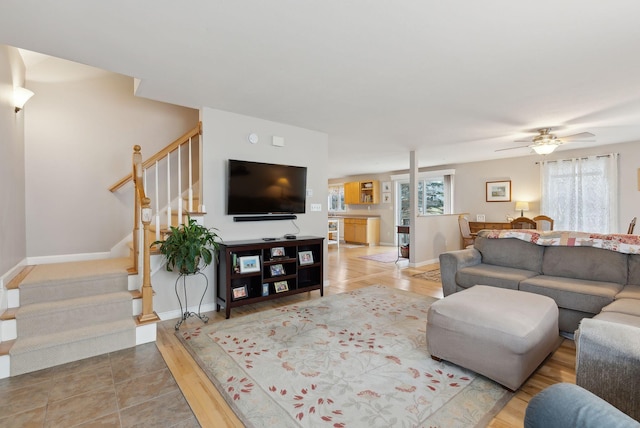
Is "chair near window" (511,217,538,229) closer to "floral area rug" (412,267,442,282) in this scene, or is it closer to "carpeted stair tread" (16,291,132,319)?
"floral area rug" (412,267,442,282)

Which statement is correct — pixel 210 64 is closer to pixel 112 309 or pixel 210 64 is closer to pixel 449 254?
pixel 112 309

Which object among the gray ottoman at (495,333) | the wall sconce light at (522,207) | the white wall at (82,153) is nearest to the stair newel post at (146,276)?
the white wall at (82,153)

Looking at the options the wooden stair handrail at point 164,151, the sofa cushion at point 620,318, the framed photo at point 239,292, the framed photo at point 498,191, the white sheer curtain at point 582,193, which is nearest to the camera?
the sofa cushion at point 620,318

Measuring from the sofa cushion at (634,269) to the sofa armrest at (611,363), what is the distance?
205 cm

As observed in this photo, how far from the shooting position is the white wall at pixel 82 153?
338cm

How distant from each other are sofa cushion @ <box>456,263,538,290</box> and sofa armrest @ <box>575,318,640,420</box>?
67.1 inches

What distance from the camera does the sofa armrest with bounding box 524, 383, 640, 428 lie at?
808 millimetres

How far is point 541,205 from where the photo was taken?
6.46m

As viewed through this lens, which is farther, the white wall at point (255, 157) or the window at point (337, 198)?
the window at point (337, 198)

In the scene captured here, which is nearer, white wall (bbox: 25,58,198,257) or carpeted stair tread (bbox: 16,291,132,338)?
carpeted stair tread (bbox: 16,291,132,338)

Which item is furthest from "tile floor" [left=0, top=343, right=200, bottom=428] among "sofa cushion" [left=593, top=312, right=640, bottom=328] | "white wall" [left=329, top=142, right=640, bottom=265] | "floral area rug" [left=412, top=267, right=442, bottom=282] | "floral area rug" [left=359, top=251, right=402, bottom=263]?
"floral area rug" [left=359, top=251, right=402, bottom=263]

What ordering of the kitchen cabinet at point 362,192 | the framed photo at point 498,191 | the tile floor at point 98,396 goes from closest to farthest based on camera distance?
the tile floor at point 98,396
the framed photo at point 498,191
the kitchen cabinet at point 362,192

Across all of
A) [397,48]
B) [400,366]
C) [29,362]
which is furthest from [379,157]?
[29,362]

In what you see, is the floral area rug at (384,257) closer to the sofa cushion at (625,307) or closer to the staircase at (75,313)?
the sofa cushion at (625,307)
